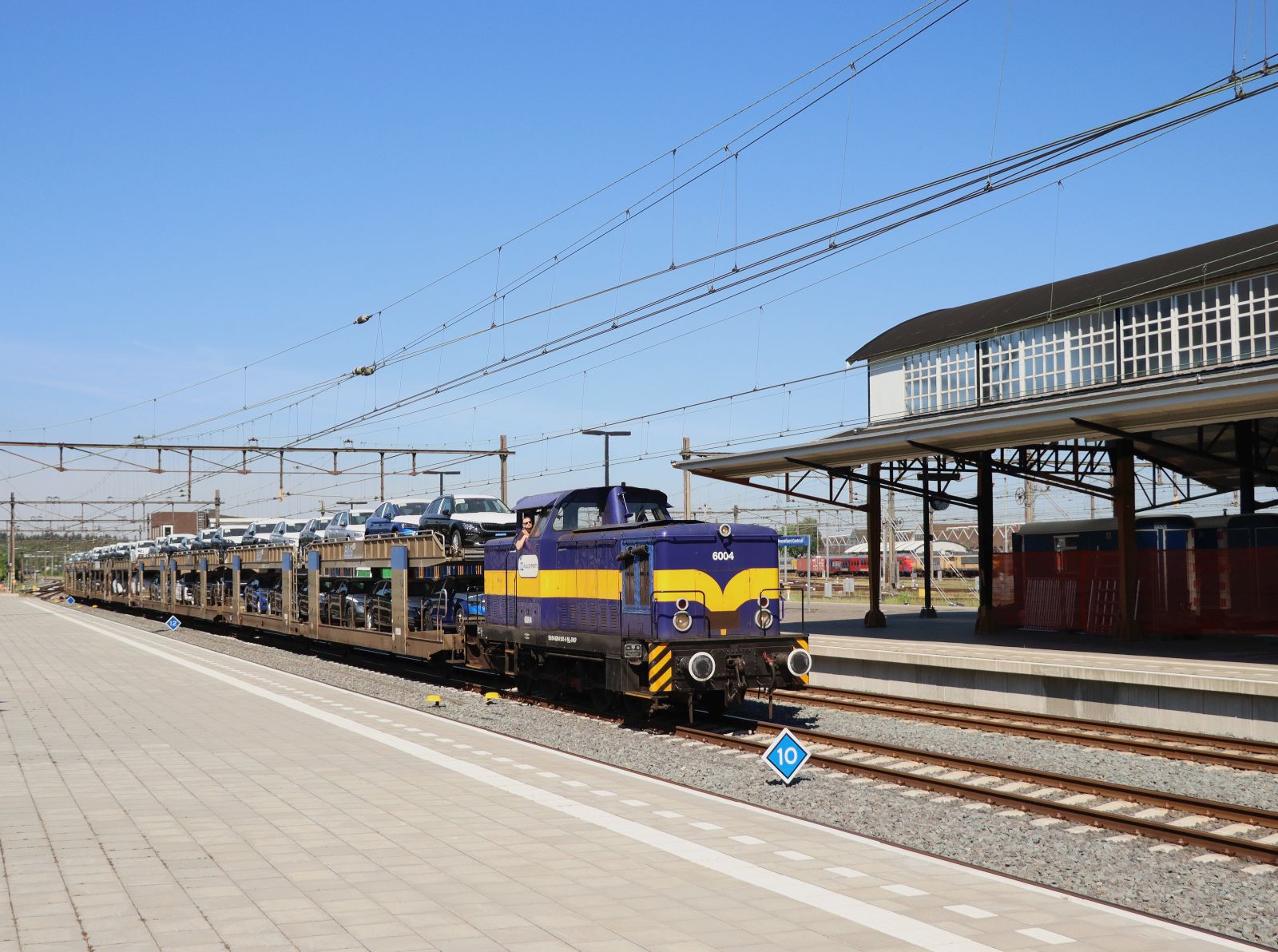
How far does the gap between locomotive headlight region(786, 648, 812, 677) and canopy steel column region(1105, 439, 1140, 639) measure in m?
9.36

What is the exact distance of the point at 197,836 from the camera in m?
8.22

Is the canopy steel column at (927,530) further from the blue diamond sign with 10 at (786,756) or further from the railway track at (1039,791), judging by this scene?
the blue diamond sign with 10 at (786,756)

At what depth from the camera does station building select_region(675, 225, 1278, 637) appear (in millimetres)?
21047

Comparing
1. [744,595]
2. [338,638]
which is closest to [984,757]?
[744,595]

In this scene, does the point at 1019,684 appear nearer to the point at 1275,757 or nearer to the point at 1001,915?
the point at 1275,757

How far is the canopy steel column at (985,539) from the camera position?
25.5 meters

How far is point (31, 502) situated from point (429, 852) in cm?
7420

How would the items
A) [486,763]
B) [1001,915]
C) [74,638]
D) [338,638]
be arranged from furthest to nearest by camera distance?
1. [74,638]
2. [338,638]
3. [486,763]
4. [1001,915]

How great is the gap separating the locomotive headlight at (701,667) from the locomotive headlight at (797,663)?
121 cm

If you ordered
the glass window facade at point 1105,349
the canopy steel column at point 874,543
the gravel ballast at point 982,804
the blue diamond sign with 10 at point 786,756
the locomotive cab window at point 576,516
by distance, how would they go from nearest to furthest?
1. the gravel ballast at point 982,804
2. the blue diamond sign with 10 at point 786,756
3. the locomotive cab window at point 576,516
4. the glass window facade at point 1105,349
5. the canopy steel column at point 874,543

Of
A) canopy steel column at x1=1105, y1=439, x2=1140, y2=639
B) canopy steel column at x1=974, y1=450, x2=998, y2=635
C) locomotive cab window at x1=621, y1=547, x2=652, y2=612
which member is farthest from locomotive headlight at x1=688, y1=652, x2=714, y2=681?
canopy steel column at x1=974, y1=450, x2=998, y2=635

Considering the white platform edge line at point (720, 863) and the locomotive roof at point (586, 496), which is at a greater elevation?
the locomotive roof at point (586, 496)

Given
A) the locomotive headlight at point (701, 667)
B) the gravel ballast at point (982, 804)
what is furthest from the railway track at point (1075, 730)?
the locomotive headlight at point (701, 667)

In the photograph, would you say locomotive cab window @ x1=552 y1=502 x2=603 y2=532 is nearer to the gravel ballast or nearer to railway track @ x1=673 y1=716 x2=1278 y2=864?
the gravel ballast
